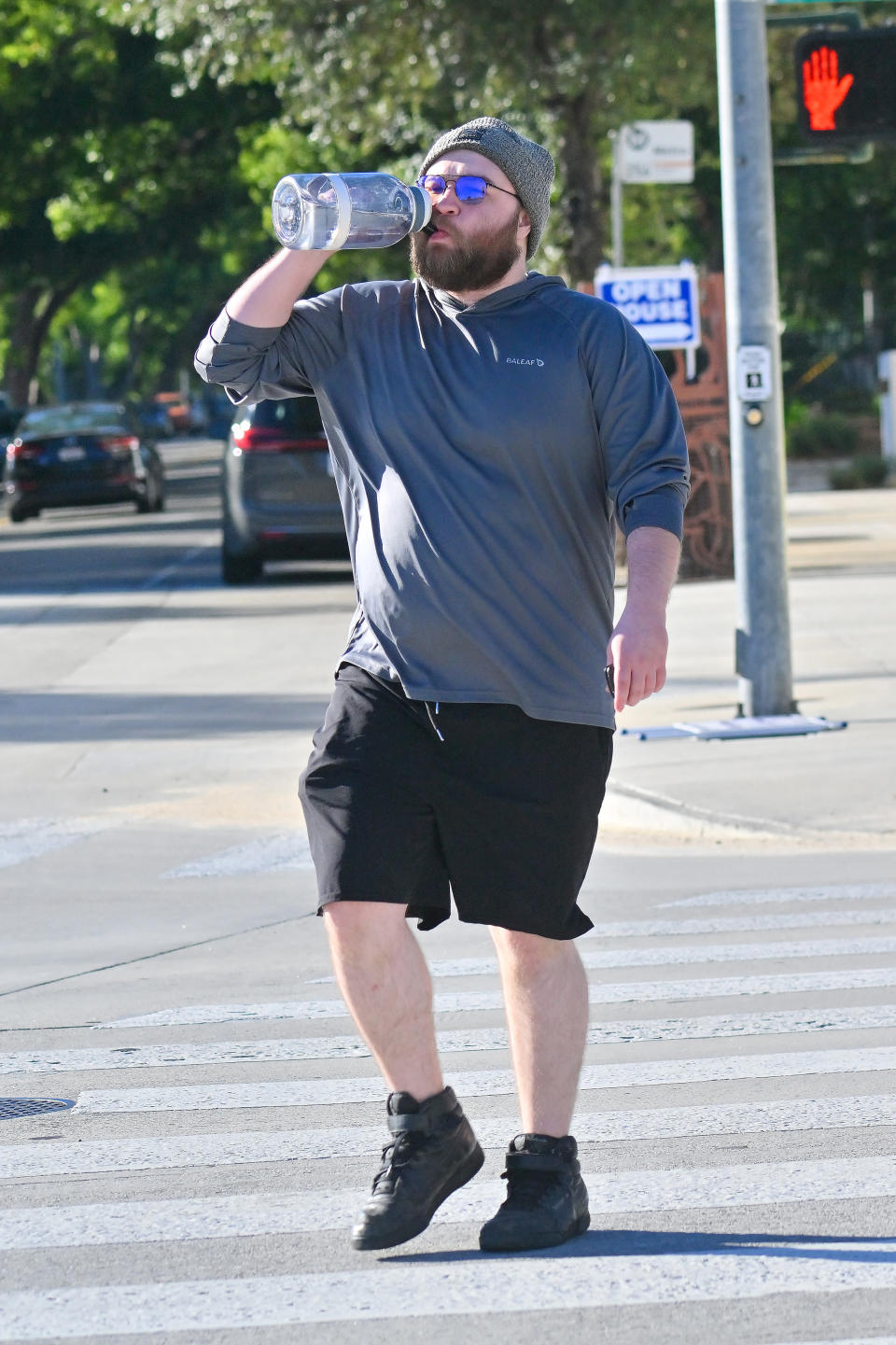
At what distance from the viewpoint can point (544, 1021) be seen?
4363mm

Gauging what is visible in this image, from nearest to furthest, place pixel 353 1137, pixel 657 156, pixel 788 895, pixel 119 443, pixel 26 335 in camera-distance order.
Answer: pixel 353 1137 → pixel 788 895 → pixel 657 156 → pixel 119 443 → pixel 26 335

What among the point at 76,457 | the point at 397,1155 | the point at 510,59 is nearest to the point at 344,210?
the point at 397,1155

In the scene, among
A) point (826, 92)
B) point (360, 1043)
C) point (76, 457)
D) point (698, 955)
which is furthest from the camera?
point (76, 457)

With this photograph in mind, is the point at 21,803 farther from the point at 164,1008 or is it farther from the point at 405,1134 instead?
the point at 405,1134

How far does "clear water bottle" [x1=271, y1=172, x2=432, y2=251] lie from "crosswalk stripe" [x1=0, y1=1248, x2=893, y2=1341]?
70.8 inches

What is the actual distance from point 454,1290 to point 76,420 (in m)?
28.4

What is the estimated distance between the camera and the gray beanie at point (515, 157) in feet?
14.2

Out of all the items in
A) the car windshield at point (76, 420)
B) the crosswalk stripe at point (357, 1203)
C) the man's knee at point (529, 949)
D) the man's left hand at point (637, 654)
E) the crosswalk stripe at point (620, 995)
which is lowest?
the car windshield at point (76, 420)

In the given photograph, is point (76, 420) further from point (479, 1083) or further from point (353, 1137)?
point (353, 1137)

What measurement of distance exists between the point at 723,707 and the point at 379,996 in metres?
7.80

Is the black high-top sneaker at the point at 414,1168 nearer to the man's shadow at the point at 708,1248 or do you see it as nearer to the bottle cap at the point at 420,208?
the man's shadow at the point at 708,1248

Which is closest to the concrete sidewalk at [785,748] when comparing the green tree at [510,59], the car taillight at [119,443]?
the green tree at [510,59]

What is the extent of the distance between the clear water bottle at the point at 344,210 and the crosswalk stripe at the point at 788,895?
13.3ft

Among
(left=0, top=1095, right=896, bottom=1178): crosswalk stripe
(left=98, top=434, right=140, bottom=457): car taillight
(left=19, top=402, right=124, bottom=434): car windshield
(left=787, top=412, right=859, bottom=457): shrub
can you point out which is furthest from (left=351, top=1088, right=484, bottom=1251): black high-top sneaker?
(left=787, top=412, right=859, bottom=457): shrub
